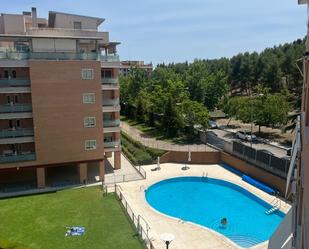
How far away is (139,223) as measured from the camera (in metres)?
22.4

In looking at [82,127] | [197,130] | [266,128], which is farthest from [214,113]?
[82,127]

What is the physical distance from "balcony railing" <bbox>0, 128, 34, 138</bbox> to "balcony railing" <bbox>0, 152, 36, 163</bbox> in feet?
5.55

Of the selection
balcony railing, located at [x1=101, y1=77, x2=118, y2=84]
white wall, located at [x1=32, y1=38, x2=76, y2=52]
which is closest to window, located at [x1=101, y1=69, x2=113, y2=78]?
balcony railing, located at [x1=101, y1=77, x2=118, y2=84]

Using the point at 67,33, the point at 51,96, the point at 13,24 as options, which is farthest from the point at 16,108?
the point at 67,33

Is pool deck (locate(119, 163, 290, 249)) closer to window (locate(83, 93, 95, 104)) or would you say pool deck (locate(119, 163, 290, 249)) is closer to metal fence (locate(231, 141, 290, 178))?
metal fence (locate(231, 141, 290, 178))

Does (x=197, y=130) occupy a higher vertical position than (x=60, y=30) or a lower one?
lower

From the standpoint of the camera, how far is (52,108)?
2861 centimetres

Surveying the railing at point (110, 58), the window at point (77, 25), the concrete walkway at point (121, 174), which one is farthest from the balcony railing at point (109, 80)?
the concrete walkway at point (121, 174)

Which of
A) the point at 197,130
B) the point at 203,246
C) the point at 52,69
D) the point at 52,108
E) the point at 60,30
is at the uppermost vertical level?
the point at 60,30

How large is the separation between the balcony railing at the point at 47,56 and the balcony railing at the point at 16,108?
3.98 meters

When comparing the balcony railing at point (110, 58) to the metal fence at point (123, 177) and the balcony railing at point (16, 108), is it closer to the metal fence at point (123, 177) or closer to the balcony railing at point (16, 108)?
the balcony railing at point (16, 108)

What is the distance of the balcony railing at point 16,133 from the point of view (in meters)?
27.9

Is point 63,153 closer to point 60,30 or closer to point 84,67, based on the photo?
point 84,67

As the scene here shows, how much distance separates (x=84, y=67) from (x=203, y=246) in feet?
58.5
